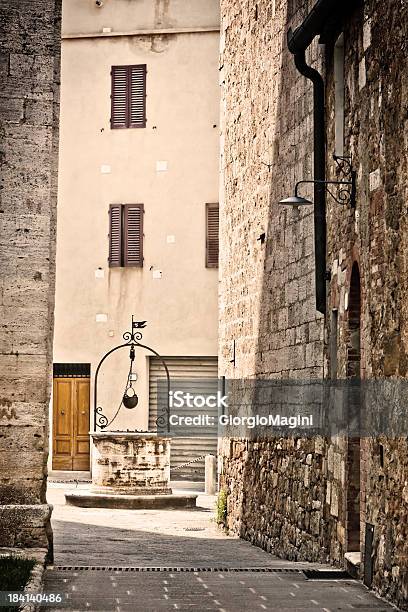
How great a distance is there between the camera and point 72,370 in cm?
2612

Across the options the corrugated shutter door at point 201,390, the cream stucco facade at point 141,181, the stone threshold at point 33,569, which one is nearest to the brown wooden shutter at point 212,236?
the cream stucco facade at point 141,181

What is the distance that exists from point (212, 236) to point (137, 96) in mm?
3384

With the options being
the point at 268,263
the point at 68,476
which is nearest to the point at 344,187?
the point at 268,263

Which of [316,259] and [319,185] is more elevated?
[319,185]

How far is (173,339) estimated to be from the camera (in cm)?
2564

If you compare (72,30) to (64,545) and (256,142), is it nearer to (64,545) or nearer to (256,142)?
(256,142)

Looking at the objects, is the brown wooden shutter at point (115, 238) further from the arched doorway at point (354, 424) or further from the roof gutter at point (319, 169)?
the arched doorway at point (354, 424)

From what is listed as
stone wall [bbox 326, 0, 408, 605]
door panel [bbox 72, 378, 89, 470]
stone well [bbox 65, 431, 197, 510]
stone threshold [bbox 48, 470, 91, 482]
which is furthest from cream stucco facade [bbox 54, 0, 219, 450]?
stone wall [bbox 326, 0, 408, 605]

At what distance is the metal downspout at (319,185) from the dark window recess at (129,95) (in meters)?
14.8

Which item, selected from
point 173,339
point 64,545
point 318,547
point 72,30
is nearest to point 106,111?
point 72,30

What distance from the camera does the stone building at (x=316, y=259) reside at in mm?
9016

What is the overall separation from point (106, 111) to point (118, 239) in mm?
2717

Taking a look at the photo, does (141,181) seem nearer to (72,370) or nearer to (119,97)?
(119,97)

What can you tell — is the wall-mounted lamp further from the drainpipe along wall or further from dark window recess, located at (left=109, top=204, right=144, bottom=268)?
dark window recess, located at (left=109, top=204, right=144, bottom=268)
